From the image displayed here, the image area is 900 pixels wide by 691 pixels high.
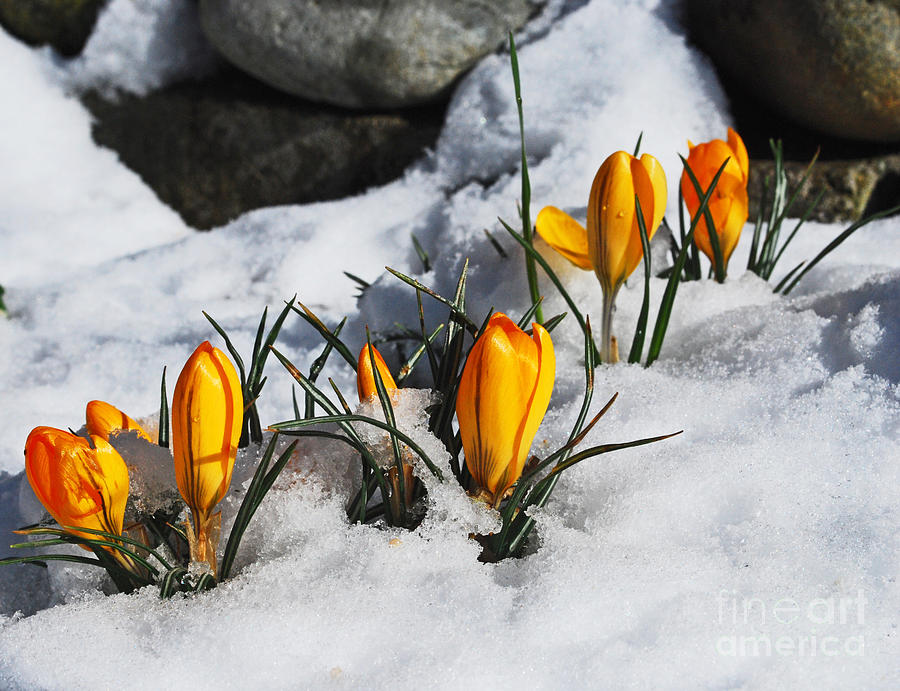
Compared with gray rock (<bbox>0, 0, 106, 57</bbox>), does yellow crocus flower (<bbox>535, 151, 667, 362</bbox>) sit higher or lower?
lower

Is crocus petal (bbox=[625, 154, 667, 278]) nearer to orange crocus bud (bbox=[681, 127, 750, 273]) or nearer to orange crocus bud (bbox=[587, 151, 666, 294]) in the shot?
orange crocus bud (bbox=[587, 151, 666, 294])

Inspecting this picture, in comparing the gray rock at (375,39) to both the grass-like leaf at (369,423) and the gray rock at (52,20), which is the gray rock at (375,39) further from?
the grass-like leaf at (369,423)

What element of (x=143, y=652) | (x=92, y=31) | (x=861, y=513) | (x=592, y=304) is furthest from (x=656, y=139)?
(x=92, y=31)

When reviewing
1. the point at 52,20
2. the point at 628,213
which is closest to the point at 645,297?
the point at 628,213

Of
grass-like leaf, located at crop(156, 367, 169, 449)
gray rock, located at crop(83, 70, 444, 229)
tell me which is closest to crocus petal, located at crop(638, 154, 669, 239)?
grass-like leaf, located at crop(156, 367, 169, 449)

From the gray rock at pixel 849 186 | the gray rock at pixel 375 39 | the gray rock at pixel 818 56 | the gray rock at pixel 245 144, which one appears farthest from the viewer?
the gray rock at pixel 245 144

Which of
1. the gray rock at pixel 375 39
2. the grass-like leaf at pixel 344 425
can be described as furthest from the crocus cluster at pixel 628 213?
the gray rock at pixel 375 39
